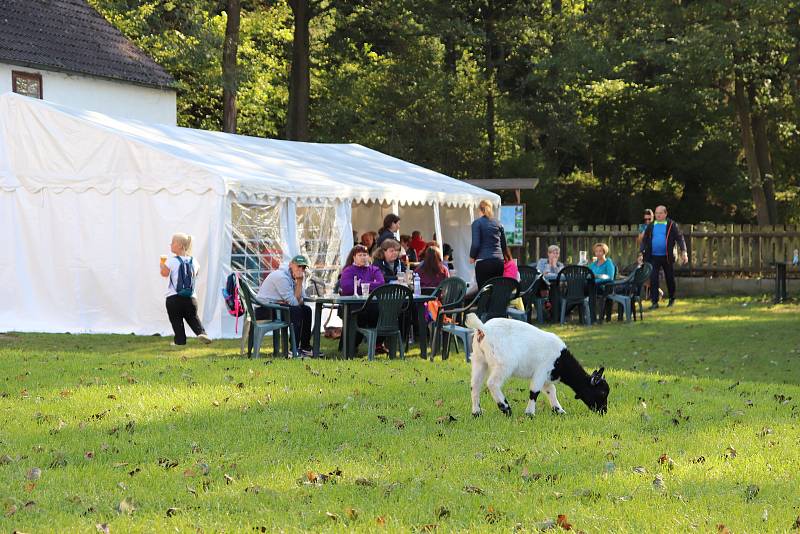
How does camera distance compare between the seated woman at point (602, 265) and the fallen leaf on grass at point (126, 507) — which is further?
the seated woman at point (602, 265)

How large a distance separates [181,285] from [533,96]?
2215 centimetres

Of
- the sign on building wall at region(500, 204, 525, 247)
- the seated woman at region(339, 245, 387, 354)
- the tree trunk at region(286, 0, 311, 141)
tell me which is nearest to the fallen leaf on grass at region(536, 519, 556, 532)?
the seated woman at region(339, 245, 387, 354)

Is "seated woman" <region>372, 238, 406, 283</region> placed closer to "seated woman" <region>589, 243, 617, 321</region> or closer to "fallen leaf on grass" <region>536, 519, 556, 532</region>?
"seated woman" <region>589, 243, 617, 321</region>

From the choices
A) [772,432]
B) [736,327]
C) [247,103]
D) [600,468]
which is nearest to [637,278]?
[736,327]

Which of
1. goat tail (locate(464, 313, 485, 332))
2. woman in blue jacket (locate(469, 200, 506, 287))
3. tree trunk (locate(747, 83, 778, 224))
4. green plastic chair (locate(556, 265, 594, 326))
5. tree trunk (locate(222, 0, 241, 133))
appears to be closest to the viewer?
goat tail (locate(464, 313, 485, 332))

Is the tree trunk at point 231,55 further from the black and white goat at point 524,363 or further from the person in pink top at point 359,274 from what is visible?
Answer: the black and white goat at point 524,363

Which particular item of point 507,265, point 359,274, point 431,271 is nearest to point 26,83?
point 431,271

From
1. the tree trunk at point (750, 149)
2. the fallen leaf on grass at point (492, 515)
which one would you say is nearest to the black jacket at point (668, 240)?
the tree trunk at point (750, 149)

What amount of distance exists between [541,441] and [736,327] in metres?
10.2

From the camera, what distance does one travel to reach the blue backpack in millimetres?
13852

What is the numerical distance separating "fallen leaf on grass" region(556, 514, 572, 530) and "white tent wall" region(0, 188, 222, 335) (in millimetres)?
10200

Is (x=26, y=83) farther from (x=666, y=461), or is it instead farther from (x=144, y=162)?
(x=666, y=461)

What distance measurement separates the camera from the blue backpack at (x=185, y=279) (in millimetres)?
13852

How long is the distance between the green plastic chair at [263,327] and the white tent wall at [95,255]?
200 cm
